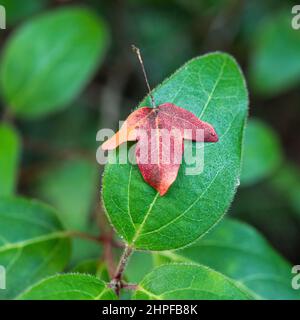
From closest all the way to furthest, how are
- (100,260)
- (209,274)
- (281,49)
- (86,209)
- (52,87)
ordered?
(209,274) → (100,260) → (52,87) → (86,209) → (281,49)

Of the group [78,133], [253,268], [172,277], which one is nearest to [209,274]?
[172,277]

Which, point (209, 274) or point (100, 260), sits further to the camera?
point (100, 260)

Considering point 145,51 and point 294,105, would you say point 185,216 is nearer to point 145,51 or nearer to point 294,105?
point 145,51

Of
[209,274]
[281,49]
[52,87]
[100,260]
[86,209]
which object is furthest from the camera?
[281,49]

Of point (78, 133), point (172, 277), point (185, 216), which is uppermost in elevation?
point (78, 133)

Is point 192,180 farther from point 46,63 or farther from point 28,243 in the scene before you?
point 46,63

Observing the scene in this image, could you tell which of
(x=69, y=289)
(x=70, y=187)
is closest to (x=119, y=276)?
(x=69, y=289)

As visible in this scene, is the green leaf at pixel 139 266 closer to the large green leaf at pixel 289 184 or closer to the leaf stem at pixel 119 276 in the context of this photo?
the leaf stem at pixel 119 276

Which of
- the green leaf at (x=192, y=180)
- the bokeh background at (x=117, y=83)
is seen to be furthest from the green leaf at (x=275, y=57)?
the green leaf at (x=192, y=180)
